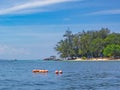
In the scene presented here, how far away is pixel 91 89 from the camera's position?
5872 cm

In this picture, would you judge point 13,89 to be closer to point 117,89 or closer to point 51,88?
point 51,88

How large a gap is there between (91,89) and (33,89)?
9.32m

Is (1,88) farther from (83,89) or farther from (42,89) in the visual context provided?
(83,89)

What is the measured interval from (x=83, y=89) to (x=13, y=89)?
11.3 metres

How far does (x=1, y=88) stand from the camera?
6091 centimetres

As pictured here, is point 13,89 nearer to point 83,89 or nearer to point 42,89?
point 42,89

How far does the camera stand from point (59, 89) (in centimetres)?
5938

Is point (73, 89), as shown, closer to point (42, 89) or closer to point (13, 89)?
point (42, 89)

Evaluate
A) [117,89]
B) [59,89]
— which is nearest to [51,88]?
[59,89]

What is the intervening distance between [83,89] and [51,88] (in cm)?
554

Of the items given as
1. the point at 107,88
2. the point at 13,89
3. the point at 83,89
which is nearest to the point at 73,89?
the point at 83,89

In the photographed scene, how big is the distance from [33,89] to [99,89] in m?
10.6

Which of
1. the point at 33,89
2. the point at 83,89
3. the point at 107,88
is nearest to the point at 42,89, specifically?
A: the point at 33,89

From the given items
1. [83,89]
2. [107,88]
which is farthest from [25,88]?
[107,88]
